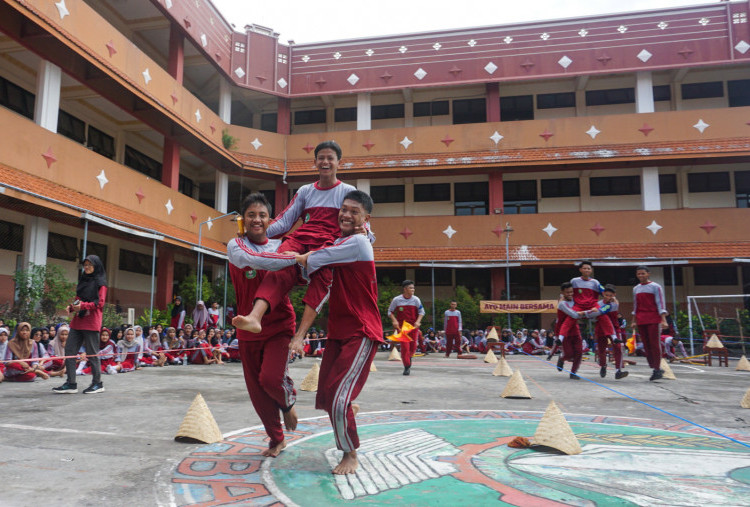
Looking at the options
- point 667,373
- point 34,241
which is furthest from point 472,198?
point 34,241

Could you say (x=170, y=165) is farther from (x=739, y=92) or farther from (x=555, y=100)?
(x=739, y=92)

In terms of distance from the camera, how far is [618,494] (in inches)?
120

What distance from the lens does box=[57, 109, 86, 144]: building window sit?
58.8 ft

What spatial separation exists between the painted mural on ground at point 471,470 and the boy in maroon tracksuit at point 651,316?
511 centimetres

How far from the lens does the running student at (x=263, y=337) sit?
155 inches

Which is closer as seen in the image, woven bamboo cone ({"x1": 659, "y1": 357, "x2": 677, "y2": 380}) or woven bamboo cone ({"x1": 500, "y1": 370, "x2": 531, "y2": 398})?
woven bamboo cone ({"x1": 500, "y1": 370, "x2": 531, "y2": 398})

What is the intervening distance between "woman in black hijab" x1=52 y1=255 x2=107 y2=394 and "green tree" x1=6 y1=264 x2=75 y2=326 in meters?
6.12

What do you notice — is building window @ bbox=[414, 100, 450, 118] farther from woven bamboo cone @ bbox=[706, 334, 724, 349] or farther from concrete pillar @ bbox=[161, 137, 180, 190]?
woven bamboo cone @ bbox=[706, 334, 724, 349]

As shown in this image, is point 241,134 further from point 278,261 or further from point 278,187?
point 278,261

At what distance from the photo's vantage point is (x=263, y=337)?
409 cm

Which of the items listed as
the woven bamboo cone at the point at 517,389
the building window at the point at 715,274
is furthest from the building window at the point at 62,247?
the building window at the point at 715,274

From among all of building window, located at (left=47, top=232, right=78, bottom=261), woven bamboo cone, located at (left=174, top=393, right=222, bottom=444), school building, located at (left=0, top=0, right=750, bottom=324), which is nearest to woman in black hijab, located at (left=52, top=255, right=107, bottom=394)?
woven bamboo cone, located at (left=174, top=393, right=222, bottom=444)

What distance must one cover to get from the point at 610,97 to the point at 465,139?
7.76 meters

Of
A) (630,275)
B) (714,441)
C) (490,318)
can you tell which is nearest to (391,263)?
(490,318)
